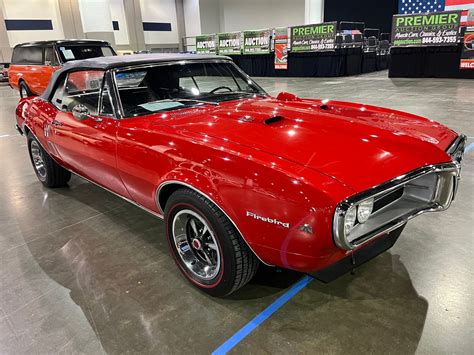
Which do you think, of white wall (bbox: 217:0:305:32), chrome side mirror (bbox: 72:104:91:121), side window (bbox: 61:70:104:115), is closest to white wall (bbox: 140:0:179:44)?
white wall (bbox: 217:0:305:32)

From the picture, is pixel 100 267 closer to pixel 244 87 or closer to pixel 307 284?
pixel 307 284

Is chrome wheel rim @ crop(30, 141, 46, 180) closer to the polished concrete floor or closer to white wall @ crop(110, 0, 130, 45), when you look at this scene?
the polished concrete floor

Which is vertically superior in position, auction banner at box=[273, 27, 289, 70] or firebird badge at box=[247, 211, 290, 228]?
auction banner at box=[273, 27, 289, 70]

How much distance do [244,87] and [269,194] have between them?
200 centimetres

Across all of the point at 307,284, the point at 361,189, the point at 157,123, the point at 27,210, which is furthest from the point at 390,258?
the point at 27,210

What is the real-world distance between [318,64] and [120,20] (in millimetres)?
17772

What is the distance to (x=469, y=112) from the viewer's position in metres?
7.04

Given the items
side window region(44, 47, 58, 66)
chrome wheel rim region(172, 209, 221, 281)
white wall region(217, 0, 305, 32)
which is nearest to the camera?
chrome wheel rim region(172, 209, 221, 281)

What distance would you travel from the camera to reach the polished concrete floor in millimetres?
1865

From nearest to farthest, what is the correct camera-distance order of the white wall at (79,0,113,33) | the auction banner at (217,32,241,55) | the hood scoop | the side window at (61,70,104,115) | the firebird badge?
the firebird badge
the hood scoop
the side window at (61,70,104,115)
the auction banner at (217,32,241,55)
the white wall at (79,0,113,33)

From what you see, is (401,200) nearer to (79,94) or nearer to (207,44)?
(79,94)

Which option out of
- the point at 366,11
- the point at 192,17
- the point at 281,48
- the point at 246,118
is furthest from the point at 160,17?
the point at 246,118

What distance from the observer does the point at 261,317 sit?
202 cm

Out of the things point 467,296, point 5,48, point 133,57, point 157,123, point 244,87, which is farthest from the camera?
point 5,48
